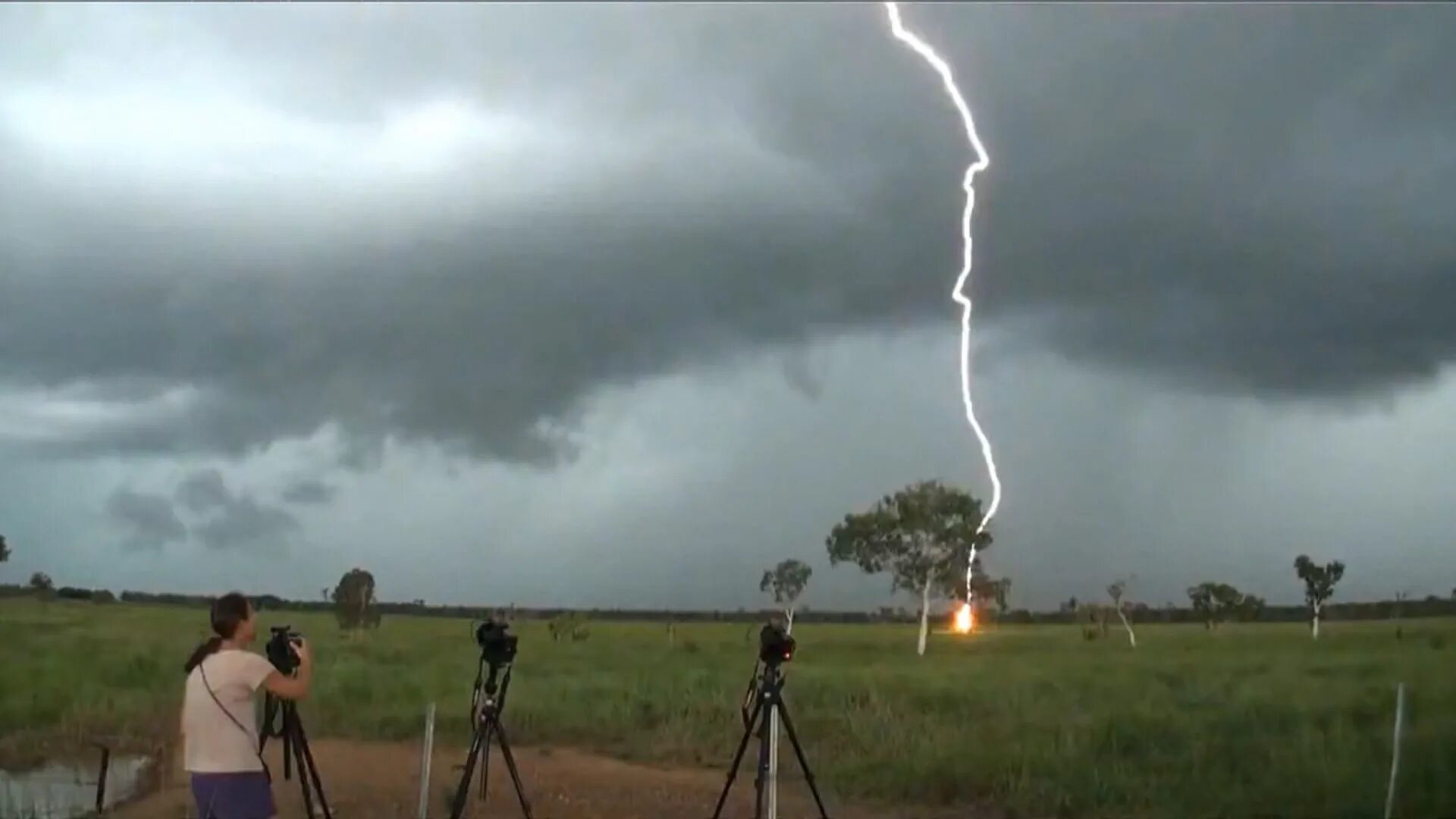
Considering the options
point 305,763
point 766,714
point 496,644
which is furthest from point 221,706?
point 766,714

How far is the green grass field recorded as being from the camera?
899cm

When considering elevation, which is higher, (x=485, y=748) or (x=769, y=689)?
(x=769, y=689)

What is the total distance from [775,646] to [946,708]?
611cm

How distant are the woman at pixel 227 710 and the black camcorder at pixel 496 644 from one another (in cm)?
269

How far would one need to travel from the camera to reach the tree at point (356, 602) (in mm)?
19234

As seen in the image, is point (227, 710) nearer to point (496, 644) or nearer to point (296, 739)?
point (296, 739)

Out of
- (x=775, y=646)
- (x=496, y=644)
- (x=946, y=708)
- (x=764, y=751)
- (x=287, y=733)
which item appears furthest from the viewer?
(x=946, y=708)

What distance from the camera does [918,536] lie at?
26.0 metres

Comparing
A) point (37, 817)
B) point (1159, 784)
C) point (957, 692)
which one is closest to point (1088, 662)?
point (957, 692)

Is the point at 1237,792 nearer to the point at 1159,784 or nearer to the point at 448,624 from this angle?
the point at 1159,784

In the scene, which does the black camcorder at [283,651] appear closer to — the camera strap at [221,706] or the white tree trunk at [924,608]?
Result: the camera strap at [221,706]

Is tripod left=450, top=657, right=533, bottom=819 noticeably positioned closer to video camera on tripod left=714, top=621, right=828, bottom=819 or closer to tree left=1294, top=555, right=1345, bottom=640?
video camera on tripod left=714, top=621, right=828, bottom=819

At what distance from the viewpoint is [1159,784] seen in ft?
30.1

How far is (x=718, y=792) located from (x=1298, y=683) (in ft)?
19.4
